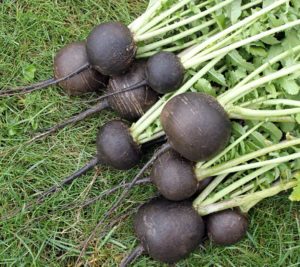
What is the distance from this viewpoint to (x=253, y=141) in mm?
3145

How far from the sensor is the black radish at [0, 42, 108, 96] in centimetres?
334

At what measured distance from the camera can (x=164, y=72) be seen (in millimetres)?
3084

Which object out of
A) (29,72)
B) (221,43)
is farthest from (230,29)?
(29,72)

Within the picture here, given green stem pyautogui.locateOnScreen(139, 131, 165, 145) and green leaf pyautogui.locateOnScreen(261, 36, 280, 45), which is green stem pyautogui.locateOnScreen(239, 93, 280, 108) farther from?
green stem pyautogui.locateOnScreen(139, 131, 165, 145)

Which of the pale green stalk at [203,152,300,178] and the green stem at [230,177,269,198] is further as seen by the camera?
the green stem at [230,177,269,198]

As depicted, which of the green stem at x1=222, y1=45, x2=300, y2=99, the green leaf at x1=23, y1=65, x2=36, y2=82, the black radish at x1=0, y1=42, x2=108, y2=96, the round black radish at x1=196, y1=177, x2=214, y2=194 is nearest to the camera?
the green stem at x1=222, y1=45, x2=300, y2=99

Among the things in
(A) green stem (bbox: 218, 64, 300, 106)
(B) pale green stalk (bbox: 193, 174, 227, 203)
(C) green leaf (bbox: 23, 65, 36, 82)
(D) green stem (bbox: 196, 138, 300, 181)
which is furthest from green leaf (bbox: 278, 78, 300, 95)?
(C) green leaf (bbox: 23, 65, 36, 82)

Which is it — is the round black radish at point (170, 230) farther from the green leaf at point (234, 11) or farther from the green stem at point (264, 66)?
the green leaf at point (234, 11)

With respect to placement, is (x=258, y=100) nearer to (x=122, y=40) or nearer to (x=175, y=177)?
(x=175, y=177)

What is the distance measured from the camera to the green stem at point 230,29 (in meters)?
3.07

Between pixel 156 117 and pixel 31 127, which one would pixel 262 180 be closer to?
pixel 156 117

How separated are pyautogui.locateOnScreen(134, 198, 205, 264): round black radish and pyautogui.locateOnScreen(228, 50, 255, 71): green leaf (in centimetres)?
86

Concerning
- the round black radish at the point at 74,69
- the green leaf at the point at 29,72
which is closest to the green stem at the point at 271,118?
the round black radish at the point at 74,69

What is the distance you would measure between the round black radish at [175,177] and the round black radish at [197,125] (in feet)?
0.37
